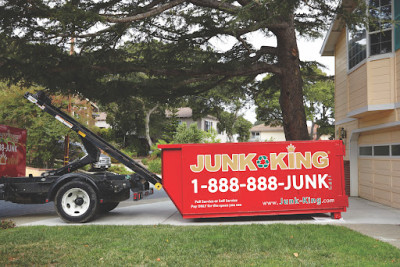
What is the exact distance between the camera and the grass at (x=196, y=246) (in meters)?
5.33

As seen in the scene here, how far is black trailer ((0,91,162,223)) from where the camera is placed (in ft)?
28.1

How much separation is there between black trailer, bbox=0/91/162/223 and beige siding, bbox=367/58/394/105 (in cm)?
646

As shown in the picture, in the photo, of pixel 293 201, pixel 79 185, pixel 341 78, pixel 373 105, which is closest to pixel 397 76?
pixel 373 105

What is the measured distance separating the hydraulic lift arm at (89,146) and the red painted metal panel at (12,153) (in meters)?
1.24

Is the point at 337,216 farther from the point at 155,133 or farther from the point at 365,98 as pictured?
the point at 155,133

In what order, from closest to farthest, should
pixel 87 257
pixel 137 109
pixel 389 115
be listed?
1. pixel 87 257
2. pixel 389 115
3. pixel 137 109

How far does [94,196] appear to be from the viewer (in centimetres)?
852

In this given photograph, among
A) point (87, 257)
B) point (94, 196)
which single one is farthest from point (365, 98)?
point (87, 257)

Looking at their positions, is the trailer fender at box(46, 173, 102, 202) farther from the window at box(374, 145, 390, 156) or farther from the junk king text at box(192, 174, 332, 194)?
the window at box(374, 145, 390, 156)

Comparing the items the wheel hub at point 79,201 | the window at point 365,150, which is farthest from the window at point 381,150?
the wheel hub at point 79,201

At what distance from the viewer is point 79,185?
28.0 ft

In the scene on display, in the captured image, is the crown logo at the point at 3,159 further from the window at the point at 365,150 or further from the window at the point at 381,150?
the window at the point at 365,150

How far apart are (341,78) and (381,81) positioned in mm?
4012

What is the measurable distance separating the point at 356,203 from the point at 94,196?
7896mm
